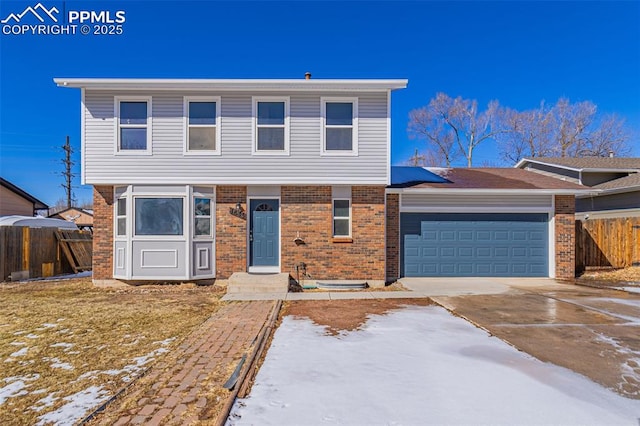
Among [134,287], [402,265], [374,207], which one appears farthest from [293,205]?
[134,287]

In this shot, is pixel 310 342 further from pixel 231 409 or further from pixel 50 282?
pixel 50 282

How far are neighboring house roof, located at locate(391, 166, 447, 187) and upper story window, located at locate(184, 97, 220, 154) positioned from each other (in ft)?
18.2

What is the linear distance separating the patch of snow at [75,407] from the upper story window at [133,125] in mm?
7428

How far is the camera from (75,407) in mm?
3234

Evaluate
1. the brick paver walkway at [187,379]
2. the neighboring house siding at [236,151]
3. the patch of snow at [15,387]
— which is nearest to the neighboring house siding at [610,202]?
the neighboring house siding at [236,151]

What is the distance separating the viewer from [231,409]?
122 inches

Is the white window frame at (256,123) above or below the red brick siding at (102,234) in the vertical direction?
above

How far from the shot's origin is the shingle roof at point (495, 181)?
10.7m

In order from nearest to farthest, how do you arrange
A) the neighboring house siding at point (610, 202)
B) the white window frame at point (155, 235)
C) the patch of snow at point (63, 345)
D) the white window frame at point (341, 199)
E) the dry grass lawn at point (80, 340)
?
the dry grass lawn at point (80, 340), the patch of snow at point (63, 345), the white window frame at point (155, 235), the white window frame at point (341, 199), the neighboring house siding at point (610, 202)

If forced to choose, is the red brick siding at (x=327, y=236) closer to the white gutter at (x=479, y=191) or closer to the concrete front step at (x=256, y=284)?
the concrete front step at (x=256, y=284)

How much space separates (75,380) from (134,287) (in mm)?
6259

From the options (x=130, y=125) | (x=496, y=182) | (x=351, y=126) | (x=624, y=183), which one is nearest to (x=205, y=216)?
(x=130, y=125)

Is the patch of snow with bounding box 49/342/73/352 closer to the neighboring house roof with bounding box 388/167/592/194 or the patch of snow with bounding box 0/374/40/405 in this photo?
the patch of snow with bounding box 0/374/40/405

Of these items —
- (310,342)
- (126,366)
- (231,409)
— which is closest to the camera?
(231,409)
